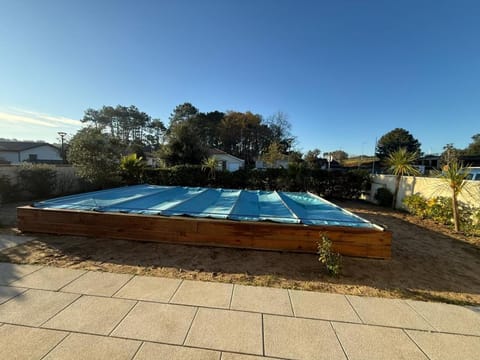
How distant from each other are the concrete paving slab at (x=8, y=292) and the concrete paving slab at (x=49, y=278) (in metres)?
0.07

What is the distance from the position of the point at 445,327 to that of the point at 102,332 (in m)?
2.88

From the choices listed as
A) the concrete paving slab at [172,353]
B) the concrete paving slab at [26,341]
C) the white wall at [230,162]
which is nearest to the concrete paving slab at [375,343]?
the concrete paving slab at [172,353]

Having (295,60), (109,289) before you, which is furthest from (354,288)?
(295,60)

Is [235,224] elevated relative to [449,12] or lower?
lower

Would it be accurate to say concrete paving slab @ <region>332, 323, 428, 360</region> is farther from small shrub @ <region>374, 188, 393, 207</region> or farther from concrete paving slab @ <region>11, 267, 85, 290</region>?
small shrub @ <region>374, 188, 393, 207</region>

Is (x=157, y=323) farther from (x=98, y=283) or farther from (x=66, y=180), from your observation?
(x=66, y=180)

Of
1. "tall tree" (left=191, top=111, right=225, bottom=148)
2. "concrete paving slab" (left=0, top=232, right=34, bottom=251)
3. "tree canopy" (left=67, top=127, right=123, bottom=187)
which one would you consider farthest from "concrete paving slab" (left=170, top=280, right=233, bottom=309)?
"tall tree" (left=191, top=111, right=225, bottom=148)

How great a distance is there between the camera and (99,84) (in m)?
9.73

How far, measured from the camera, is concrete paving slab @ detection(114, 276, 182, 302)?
82.0 inches

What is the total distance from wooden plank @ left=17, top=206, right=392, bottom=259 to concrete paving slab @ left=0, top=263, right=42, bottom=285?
1.11m

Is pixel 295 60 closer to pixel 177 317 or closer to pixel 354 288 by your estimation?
pixel 354 288

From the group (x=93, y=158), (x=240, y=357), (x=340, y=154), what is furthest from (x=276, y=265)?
(x=340, y=154)

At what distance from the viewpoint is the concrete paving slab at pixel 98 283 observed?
215 cm

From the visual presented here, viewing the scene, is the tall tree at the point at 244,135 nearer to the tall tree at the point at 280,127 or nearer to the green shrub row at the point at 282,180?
the tall tree at the point at 280,127
